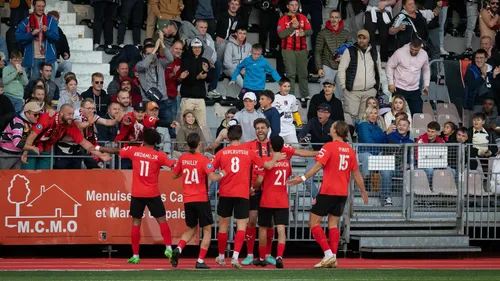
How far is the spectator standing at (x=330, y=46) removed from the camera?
24719 mm

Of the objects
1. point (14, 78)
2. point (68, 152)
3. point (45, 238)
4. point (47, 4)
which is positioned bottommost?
point (45, 238)

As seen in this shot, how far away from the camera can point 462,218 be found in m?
21.0

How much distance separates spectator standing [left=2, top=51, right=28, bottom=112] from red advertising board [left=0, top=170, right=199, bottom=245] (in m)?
2.36

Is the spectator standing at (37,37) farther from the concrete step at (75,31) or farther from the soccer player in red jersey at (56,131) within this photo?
the soccer player in red jersey at (56,131)

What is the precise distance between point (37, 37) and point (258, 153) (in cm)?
618

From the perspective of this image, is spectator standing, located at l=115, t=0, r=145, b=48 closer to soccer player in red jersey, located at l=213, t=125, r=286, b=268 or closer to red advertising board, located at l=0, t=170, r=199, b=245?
red advertising board, located at l=0, t=170, r=199, b=245

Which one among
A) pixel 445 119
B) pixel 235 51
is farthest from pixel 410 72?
pixel 235 51

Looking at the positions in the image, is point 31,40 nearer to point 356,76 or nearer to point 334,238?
point 356,76

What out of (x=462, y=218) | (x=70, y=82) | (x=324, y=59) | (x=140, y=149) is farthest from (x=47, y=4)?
(x=462, y=218)

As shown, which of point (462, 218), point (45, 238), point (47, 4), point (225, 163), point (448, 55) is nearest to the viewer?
point (225, 163)

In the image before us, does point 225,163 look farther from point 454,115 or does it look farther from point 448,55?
point 448,55

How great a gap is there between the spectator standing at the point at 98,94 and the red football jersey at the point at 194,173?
14.3 feet

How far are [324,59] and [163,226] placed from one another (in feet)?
24.6

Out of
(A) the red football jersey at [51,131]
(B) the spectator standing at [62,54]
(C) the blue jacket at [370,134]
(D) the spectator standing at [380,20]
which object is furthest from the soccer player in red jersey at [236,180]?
(D) the spectator standing at [380,20]
